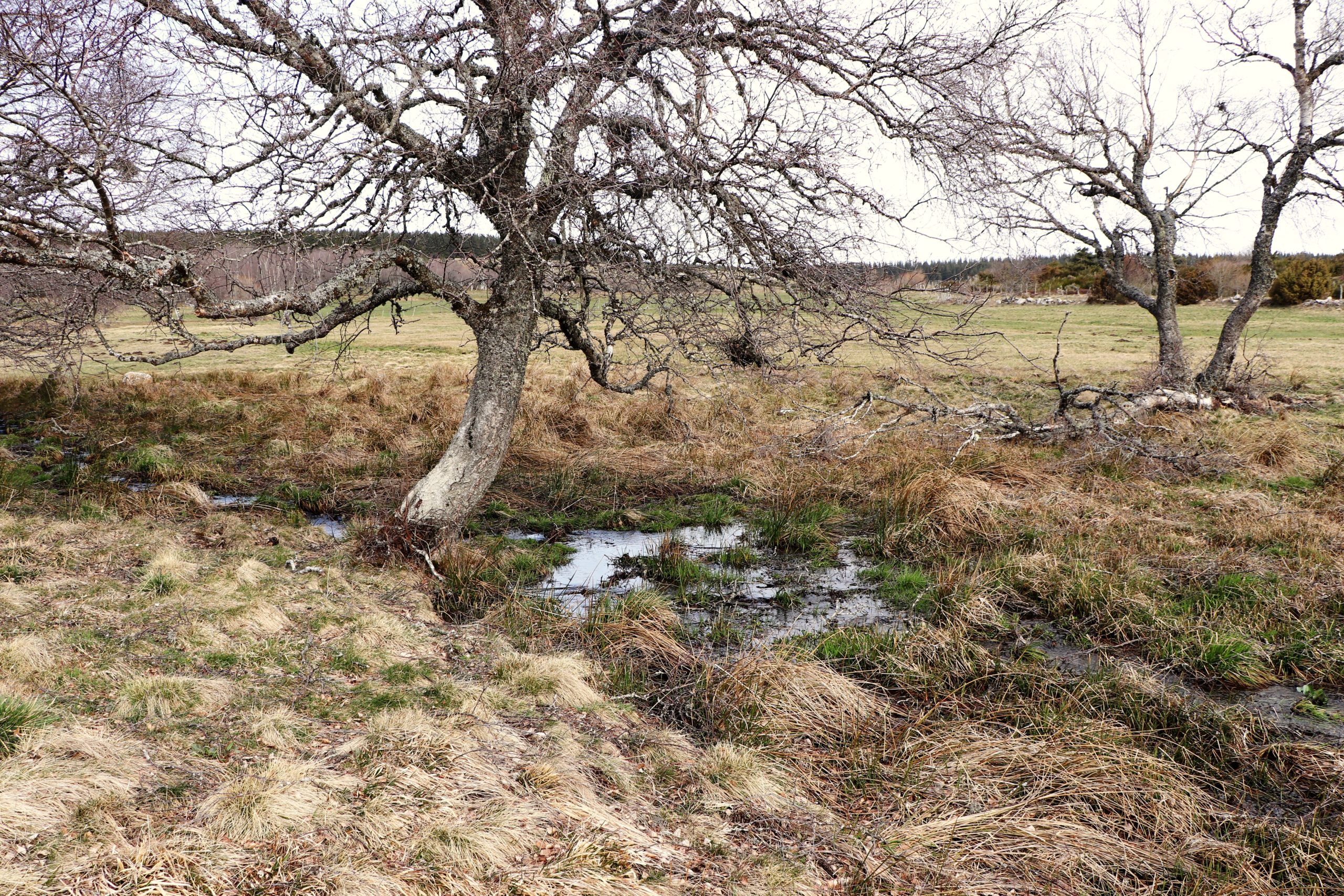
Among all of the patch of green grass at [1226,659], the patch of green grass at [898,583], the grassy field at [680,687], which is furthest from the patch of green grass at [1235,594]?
the patch of green grass at [898,583]

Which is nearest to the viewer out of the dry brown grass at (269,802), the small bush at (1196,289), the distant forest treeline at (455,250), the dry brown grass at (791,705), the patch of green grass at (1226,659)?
the dry brown grass at (269,802)

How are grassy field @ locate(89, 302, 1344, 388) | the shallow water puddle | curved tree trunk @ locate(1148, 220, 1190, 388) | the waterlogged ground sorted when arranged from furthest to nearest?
grassy field @ locate(89, 302, 1344, 388), curved tree trunk @ locate(1148, 220, 1190, 388), the shallow water puddle, the waterlogged ground

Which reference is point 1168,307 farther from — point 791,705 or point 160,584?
point 160,584

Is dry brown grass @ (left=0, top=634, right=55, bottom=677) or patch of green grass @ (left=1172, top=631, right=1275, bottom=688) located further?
patch of green grass @ (left=1172, top=631, right=1275, bottom=688)

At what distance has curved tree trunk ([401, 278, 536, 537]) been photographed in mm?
8180

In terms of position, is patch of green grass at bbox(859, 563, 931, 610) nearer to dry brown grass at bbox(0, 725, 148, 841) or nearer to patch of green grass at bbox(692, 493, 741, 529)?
patch of green grass at bbox(692, 493, 741, 529)

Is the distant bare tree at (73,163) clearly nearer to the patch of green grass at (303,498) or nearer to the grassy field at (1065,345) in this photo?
the patch of green grass at (303,498)

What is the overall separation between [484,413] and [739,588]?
3045mm

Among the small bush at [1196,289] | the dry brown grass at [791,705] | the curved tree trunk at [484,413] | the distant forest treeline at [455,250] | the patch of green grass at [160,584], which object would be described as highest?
the small bush at [1196,289]

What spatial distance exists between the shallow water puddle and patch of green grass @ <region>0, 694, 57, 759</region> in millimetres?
3600

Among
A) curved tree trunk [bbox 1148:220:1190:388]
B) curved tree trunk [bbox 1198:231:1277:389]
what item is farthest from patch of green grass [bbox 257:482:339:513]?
curved tree trunk [bbox 1198:231:1277:389]

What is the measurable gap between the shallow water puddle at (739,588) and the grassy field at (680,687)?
0.55 feet

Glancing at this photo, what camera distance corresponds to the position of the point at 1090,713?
5.21 metres

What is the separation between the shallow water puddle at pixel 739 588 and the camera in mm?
6730
